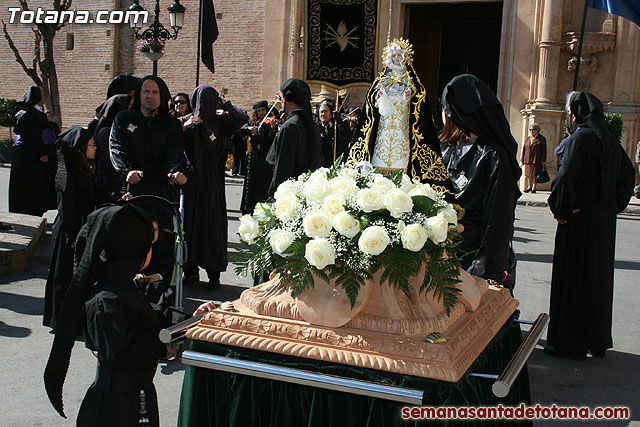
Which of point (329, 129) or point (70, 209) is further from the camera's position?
point (329, 129)

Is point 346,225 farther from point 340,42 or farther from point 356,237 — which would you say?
point 340,42

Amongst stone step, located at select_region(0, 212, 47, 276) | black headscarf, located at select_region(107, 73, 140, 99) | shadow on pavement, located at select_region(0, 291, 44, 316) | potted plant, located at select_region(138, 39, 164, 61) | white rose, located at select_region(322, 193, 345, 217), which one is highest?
potted plant, located at select_region(138, 39, 164, 61)

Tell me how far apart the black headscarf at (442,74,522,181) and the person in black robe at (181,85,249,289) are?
3395mm

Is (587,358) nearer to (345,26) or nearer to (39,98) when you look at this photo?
(345,26)

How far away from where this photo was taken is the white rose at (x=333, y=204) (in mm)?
2850

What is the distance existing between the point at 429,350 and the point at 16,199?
852 cm

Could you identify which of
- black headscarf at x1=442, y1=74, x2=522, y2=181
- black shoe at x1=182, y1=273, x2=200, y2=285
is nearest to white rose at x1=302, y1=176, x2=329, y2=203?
black headscarf at x1=442, y1=74, x2=522, y2=181

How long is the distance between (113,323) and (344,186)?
3.78 feet

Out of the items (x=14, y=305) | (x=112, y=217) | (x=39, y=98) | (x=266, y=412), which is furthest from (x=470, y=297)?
(x=39, y=98)

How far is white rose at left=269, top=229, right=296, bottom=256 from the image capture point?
2855 millimetres

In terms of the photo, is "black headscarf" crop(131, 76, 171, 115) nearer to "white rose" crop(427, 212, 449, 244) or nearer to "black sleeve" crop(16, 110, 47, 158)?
"black sleeve" crop(16, 110, 47, 158)

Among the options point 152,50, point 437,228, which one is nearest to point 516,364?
point 437,228

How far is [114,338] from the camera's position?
2.97 m

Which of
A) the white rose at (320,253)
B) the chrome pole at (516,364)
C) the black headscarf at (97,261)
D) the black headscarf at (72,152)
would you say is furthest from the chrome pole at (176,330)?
the black headscarf at (72,152)
